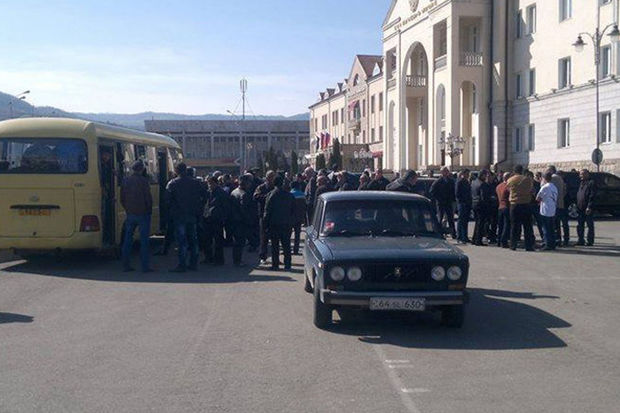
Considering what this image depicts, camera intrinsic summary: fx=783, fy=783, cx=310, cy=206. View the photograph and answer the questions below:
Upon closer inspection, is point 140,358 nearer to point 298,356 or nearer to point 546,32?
point 298,356

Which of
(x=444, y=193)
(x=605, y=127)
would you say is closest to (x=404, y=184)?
(x=444, y=193)

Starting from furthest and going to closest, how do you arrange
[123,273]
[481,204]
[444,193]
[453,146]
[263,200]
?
1. [453,146]
2. [444,193]
3. [481,204]
4. [263,200]
5. [123,273]

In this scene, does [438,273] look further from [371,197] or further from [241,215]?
[241,215]

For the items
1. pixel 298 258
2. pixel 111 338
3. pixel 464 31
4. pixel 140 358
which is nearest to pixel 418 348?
pixel 140 358

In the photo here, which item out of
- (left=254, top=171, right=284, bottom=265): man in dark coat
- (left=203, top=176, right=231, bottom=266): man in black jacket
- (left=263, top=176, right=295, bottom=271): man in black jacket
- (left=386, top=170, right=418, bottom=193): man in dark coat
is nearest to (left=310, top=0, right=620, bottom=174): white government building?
(left=386, top=170, right=418, bottom=193): man in dark coat

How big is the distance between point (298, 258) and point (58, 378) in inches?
408

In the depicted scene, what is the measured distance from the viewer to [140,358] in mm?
8086

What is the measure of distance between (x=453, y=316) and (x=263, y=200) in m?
8.70

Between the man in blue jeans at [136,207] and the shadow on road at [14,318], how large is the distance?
14.6 feet

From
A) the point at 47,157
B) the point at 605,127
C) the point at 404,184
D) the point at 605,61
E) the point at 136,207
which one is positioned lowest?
the point at 136,207

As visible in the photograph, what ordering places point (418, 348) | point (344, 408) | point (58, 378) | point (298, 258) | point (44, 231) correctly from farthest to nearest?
point (298, 258) → point (44, 231) → point (418, 348) → point (58, 378) → point (344, 408)

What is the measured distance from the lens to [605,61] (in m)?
35.9

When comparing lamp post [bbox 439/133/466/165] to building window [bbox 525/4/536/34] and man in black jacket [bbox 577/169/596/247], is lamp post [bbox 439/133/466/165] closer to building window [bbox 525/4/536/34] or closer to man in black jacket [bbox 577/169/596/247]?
building window [bbox 525/4/536/34]

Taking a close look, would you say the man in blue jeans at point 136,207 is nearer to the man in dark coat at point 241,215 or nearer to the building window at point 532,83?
the man in dark coat at point 241,215
